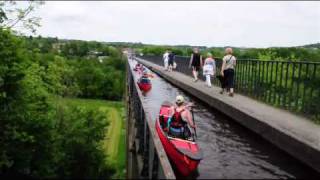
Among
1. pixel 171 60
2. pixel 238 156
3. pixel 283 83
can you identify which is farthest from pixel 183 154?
pixel 171 60

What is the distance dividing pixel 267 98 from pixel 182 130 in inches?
252

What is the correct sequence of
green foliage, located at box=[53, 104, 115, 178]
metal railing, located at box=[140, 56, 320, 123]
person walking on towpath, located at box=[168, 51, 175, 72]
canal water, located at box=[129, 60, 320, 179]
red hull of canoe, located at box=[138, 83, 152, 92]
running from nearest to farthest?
canal water, located at box=[129, 60, 320, 179] < metal railing, located at box=[140, 56, 320, 123] < red hull of canoe, located at box=[138, 83, 152, 92] < green foliage, located at box=[53, 104, 115, 178] < person walking on towpath, located at box=[168, 51, 175, 72]

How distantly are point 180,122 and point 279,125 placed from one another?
2384mm

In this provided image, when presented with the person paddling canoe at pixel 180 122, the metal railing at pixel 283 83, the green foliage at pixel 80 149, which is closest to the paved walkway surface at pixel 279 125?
the metal railing at pixel 283 83

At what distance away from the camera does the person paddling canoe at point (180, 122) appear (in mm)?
10922

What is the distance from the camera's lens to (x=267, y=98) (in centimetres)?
1662

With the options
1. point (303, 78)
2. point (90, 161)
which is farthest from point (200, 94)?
point (90, 161)

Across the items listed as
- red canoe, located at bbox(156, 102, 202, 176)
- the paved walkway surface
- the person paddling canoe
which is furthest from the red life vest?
the paved walkway surface

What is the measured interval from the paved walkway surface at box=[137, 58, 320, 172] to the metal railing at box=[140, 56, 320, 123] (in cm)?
30

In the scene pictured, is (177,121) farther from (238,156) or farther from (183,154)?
(183,154)

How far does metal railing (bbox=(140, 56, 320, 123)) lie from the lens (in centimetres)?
1262

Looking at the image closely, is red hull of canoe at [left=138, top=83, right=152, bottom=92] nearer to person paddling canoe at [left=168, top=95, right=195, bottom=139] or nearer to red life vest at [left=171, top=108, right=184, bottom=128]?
person paddling canoe at [left=168, top=95, right=195, bottom=139]

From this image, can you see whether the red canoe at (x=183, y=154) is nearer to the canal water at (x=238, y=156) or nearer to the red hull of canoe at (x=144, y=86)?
the canal water at (x=238, y=156)

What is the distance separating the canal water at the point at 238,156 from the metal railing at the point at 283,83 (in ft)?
4.86
